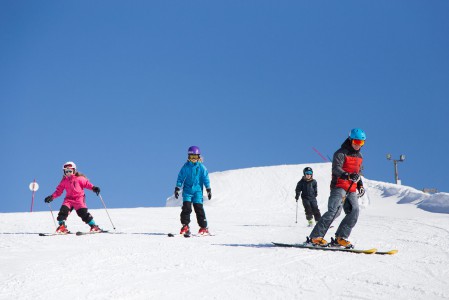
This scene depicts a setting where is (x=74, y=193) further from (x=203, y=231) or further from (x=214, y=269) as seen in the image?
(x=214, y=269)

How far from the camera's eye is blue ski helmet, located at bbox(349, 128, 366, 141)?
7089 millimetres

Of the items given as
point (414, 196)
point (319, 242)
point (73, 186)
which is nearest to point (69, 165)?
point (73, 186)

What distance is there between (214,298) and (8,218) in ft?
39.4

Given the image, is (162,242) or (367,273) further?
(162,242)

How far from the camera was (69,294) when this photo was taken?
166 inches

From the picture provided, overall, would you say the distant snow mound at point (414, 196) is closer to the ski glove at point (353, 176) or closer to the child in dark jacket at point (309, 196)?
the child in dark jacket at point (309, 196)

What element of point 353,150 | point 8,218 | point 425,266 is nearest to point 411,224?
point 353,150

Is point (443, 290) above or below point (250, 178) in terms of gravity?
below

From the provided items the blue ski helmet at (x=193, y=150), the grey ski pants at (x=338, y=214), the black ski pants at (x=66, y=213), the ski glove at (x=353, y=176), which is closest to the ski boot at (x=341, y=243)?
the grey ski pants at (x=338, y=214)

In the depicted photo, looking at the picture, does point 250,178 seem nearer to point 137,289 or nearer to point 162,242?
point 162,242

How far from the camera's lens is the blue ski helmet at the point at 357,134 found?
709 centimetres

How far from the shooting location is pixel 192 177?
9.77m

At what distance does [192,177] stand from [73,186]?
2.65m

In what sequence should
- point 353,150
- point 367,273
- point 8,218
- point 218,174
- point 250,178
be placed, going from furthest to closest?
point 218,174 → point 250,178 → point 8,218 → point 353,150 → point 367,273
